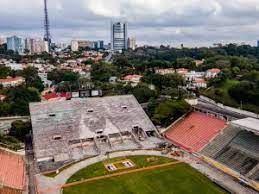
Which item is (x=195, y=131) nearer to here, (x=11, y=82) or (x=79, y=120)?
(x=79, y=120)

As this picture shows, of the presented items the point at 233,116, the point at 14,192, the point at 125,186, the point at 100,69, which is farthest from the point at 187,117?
the point at 100,69

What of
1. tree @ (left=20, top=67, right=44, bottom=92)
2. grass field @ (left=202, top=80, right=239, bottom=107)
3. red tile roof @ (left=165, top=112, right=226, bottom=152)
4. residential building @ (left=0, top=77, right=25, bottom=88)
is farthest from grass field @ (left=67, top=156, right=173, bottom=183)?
residential building @ (left=0, top=77, right=25, bottom=88)

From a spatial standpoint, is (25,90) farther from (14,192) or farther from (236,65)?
(236,65)

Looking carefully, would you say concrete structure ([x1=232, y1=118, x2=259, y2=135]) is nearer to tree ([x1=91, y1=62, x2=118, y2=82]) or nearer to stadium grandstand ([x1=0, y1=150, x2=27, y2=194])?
stadium grandstand ([x1=0, y1=150, x2=27, y2=194])

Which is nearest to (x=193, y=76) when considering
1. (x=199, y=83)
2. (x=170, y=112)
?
(x=199, y=83)

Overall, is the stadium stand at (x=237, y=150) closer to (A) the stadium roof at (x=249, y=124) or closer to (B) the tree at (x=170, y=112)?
(A) the stadium roof at (x=249, y=124)

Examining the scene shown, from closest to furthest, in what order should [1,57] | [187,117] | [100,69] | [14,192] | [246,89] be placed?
[14,192]
[187,117]
[246,89]
[100,69]
[1,57]
